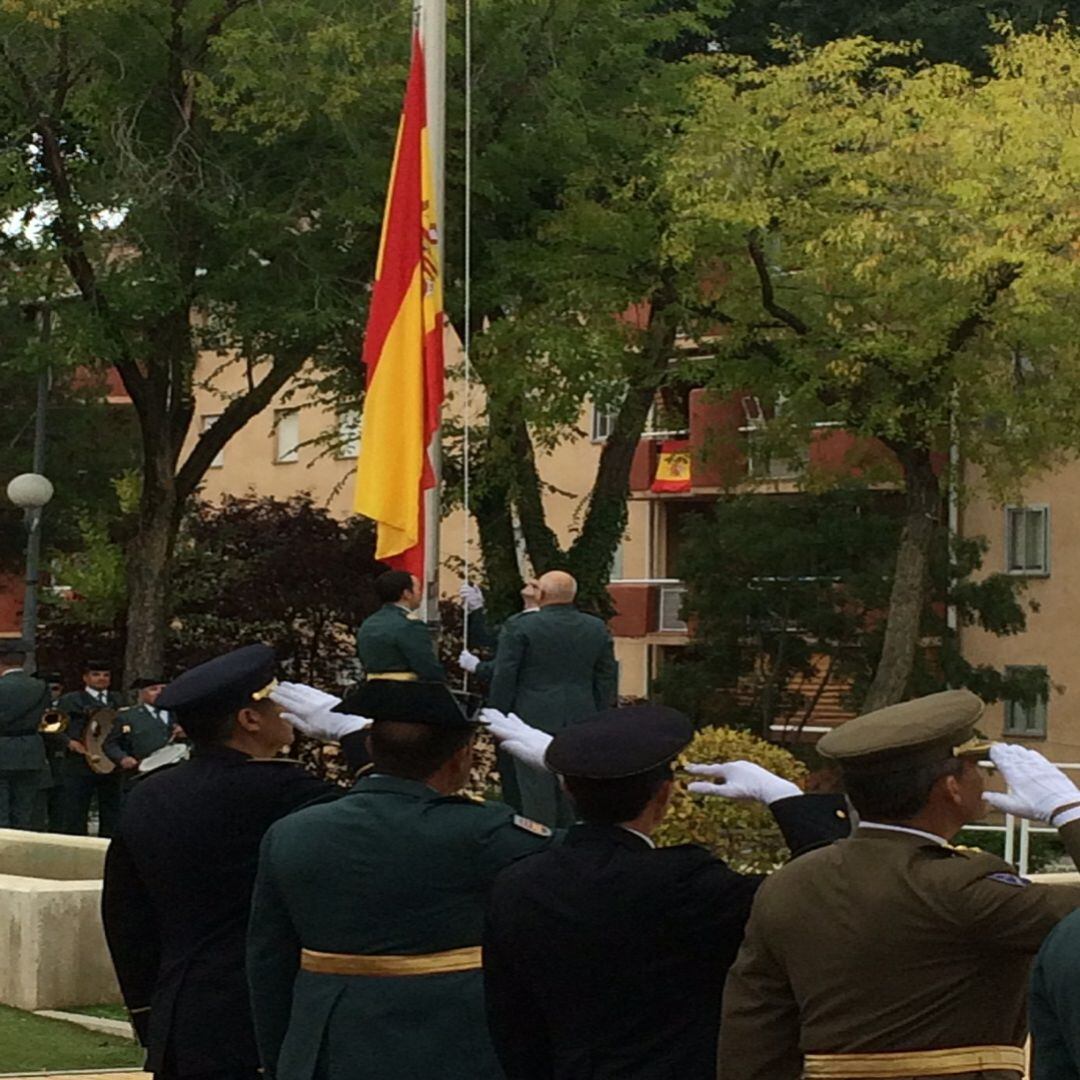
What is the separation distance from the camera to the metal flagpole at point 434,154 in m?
14.4

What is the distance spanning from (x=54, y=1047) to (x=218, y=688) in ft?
18.2

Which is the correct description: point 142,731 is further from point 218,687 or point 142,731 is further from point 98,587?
point 98,587

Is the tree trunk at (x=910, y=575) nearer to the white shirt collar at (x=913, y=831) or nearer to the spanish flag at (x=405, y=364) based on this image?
the spanish flag at (x=405, y=364)

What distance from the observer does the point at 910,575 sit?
29.8 m

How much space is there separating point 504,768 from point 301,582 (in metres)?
19.1

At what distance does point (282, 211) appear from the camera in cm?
2702

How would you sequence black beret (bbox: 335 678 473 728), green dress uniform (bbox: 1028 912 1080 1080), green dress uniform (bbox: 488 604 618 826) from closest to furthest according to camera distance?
1. green dress uniform (bbox: 1028 912 1080 1080)
2. black beret (bbox: 335 678 473 728)
3. green dress uniform (bbox: 488 604 618 826)

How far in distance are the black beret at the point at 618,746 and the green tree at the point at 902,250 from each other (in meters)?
21.6

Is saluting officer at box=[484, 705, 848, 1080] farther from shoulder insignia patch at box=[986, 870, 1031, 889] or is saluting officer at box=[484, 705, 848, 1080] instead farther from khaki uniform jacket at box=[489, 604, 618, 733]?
khaki uniform jacket at box=[489, 604, 618, 733]

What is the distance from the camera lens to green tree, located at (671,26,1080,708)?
87.6 feet

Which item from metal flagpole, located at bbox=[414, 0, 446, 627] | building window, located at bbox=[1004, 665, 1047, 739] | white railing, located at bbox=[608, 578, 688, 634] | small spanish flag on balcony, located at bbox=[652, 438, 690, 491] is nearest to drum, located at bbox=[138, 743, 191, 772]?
metal flagpole, located at bbox=[414, 0, 446, 627]

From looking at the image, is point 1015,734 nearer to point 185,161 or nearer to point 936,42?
point 936,42

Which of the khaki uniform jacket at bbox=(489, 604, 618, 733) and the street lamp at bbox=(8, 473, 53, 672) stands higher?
the street lamp at bbox=(8, 473, 53, 672)

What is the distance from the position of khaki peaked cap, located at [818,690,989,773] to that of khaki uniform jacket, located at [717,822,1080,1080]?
131 millimetres
